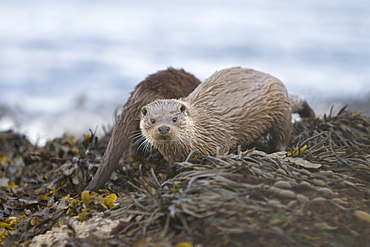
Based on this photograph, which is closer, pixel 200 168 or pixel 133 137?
pixel 200 168

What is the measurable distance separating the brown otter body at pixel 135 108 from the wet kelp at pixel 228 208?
25 centimetres

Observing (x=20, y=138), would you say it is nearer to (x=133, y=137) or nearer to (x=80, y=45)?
(x=133, y=137)

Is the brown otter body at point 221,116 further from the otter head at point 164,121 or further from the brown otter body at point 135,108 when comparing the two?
the brown otter body at point 135,108

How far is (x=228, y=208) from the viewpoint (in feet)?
7.97

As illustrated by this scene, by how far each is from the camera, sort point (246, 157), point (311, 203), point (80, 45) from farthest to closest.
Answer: point (80, 45)
point (246, 157)
point (311, 203)

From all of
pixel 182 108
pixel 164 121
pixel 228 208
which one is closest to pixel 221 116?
pixel 182 108

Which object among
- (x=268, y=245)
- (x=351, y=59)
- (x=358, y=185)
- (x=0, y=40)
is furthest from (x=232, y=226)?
(x=0, y=40)

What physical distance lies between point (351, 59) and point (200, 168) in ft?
34.3

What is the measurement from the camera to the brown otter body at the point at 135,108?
3.85 metres

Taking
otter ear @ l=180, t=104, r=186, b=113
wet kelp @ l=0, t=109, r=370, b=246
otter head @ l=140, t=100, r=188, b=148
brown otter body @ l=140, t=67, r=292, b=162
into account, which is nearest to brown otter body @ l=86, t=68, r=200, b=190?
wet kelp @ l=0, t=109, r=370, b=246

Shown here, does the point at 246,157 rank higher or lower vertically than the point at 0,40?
lower

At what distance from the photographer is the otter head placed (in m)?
3.29

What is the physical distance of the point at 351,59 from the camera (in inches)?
489

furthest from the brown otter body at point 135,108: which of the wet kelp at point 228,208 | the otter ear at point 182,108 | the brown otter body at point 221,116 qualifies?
the otter ear at point 182,108
